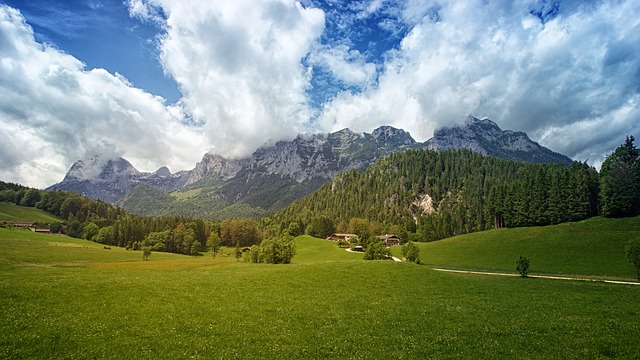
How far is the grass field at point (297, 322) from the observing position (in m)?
18.8

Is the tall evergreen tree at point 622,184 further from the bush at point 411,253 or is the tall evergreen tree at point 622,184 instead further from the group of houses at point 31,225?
the group of houses at point 31,225

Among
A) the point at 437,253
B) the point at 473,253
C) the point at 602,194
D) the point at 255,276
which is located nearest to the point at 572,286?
the point at 255,276

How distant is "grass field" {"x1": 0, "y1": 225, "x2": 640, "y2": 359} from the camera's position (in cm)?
1881

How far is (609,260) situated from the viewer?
7994cm

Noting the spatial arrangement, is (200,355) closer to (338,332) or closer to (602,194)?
(338,332)

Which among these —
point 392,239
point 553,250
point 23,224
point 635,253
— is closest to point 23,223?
point 23,224

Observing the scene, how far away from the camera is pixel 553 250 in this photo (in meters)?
95.6

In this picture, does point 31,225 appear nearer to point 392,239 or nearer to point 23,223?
point 23,223

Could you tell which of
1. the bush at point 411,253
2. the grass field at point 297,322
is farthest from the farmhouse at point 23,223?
the bush at point 411,253

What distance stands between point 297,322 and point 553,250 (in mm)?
101657

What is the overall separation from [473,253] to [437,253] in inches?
560

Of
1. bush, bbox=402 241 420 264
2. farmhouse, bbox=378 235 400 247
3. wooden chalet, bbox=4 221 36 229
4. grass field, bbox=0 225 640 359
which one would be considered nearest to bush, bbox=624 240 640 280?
grass field, bbox=0 225 640 359

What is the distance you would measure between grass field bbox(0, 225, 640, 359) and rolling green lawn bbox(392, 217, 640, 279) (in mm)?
50383

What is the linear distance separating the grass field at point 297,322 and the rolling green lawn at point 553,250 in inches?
1984
